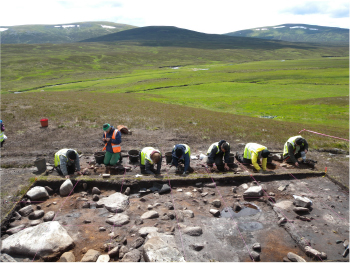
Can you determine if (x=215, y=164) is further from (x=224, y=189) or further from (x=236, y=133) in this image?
(x=236, y=133)

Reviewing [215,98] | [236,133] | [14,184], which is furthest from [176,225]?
[215,98]

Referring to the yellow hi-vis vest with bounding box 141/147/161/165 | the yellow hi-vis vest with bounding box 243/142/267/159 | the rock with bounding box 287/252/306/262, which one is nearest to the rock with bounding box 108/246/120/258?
the yellow hi-vis vest with bounding box 141/147/161/165

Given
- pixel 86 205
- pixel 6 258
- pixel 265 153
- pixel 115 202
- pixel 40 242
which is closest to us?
pixel 6 258

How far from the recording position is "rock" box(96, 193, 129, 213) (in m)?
7.48

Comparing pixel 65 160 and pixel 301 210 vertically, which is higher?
pixel 65 160

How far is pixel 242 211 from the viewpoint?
7703mm

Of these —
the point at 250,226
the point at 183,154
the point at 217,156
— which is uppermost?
the point at 183,154

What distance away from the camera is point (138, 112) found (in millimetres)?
23844

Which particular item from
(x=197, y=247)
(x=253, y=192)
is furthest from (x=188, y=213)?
(x=253, y=192)

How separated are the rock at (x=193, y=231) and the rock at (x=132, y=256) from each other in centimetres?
151

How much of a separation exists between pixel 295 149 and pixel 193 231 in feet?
24.6

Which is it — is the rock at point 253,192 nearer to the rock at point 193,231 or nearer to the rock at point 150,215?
the rock at point 193,231

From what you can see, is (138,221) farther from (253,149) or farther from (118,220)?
(253,149)

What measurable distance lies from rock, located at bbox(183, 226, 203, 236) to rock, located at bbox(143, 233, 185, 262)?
0.66 m
